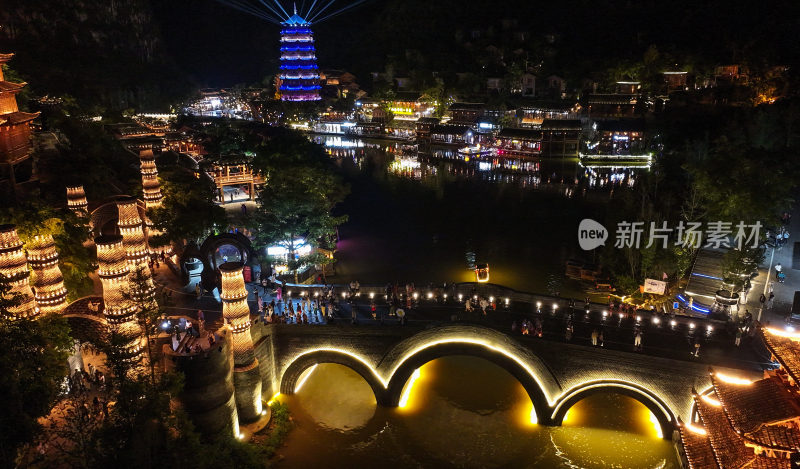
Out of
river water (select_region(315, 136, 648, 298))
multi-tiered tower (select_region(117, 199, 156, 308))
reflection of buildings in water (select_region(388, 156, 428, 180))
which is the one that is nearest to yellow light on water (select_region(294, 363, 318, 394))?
multi-tiered tower (select_region(117, 199, 156, 308))

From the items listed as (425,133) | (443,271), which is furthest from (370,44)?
(443,271)

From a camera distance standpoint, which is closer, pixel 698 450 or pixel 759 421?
pixel 759 421

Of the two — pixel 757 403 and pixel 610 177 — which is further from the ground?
pixel 757 403

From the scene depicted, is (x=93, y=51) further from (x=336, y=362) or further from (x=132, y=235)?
(x=336, y=362)

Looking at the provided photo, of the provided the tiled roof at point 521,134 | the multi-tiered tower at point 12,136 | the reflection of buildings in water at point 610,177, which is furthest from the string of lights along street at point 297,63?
the multi-tiered tower at point 12,136

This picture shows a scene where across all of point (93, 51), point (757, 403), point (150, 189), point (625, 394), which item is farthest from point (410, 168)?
point (757, 403)

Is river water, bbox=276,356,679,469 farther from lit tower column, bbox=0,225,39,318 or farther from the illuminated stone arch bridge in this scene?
lit tower column, bbox=0,225,39,318
